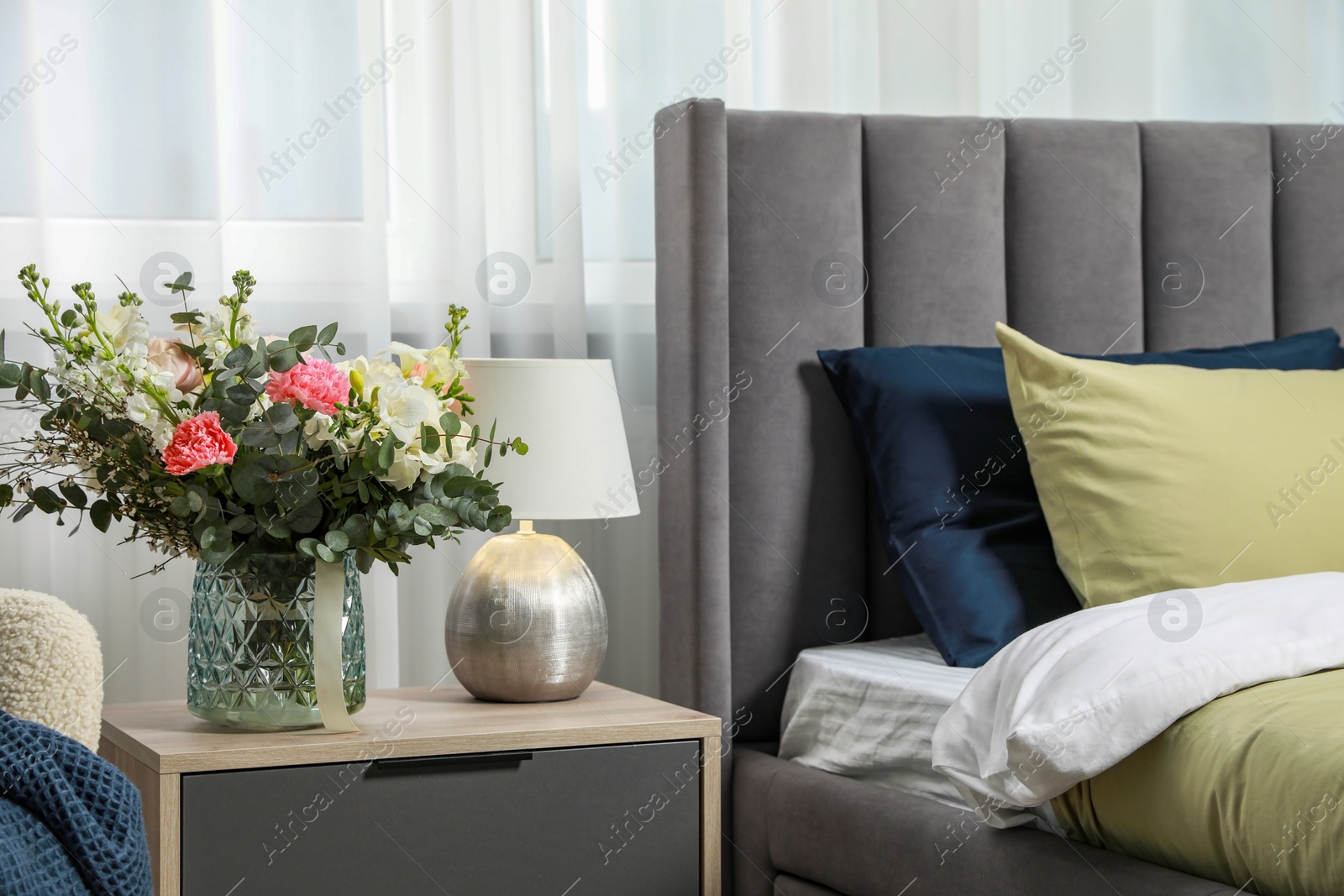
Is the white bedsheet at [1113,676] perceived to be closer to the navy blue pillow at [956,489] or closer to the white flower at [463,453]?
the navy blue pillow at [956,489]

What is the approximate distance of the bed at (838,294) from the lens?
1706 millimetres

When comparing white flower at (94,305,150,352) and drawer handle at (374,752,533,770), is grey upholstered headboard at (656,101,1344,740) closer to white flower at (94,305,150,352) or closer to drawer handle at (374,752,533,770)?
drawer handle at (374,752,533,770)

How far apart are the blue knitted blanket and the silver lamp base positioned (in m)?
0.57

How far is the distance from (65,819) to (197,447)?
15.5 inches

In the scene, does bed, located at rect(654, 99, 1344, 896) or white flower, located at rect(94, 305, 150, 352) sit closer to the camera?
white flower, located at rect(94, 305, 150, 352)

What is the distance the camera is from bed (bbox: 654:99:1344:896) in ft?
5.60

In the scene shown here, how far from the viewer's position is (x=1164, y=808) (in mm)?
1052

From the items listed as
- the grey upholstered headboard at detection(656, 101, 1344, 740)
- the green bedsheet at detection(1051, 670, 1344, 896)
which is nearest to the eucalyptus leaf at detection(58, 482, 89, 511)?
the grey upholstered headboard at detection(656, 101, 1344, 740)

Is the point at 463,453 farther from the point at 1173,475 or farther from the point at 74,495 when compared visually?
the point at 1173,475

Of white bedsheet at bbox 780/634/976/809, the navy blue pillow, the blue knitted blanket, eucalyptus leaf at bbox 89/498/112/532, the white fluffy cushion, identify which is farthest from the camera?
the navy blue pillow

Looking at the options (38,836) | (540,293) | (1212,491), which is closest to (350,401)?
(38,836)

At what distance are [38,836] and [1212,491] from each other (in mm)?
1274

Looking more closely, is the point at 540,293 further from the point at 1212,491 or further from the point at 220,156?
the point at 1212,491

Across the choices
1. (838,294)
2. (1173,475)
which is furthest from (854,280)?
(1173,475)
